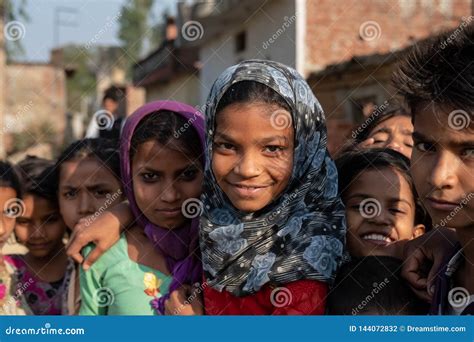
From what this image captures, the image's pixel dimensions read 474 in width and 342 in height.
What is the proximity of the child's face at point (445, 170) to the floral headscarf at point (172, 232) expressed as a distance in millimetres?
847

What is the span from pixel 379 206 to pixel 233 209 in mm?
526

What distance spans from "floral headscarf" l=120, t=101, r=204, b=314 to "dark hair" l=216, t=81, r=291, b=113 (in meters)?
0.42

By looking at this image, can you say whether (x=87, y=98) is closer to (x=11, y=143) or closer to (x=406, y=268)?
(x=11, y=143)

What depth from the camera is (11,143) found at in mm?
18391

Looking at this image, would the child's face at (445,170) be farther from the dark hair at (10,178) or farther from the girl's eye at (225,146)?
the dark hair at (10,178)

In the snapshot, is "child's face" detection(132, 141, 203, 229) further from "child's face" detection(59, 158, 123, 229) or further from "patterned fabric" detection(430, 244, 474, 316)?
"patterned fabric" detection(430, 244, 474, 316)

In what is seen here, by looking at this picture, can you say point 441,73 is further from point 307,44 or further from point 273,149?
point 307,44

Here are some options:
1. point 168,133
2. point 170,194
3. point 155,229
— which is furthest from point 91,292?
point 168,133

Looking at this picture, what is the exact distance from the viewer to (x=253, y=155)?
6.70 ft

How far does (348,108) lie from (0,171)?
572 centimetres

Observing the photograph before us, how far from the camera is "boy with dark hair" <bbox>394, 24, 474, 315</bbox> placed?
1.78m

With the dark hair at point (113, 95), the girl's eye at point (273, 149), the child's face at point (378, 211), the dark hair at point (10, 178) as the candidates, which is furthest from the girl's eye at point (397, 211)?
the dark hair at point (113, 95)

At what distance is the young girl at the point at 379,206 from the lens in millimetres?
2285

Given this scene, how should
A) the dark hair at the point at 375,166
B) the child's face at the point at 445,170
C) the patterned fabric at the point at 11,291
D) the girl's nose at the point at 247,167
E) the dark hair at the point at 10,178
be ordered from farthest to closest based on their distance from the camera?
the dark hair at the point at 10,178 → the patterned fabric at the point at 11,291 → the dark hair at the point at 375,166 → the girl's nose at the point at 247,167 → the child's face at the point at 445,170
